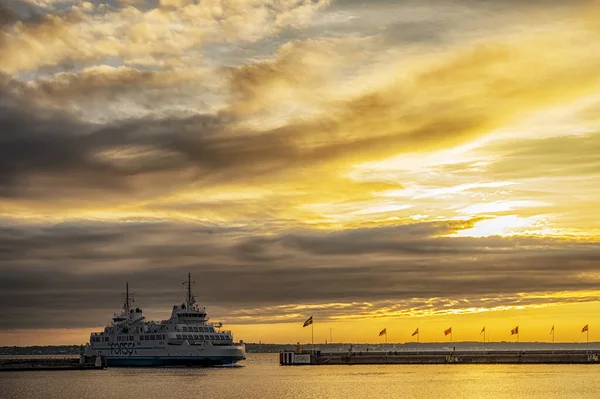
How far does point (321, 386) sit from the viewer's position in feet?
424

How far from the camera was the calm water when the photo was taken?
114 metres

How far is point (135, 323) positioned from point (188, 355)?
2484cm

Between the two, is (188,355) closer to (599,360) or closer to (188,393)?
(188,393)

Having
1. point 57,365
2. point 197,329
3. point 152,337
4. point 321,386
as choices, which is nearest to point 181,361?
point 197,329

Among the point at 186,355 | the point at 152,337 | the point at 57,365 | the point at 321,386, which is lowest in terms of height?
the point at 321,386

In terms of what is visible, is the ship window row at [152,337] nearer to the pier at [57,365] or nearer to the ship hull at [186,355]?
the ship hull at [186,355]

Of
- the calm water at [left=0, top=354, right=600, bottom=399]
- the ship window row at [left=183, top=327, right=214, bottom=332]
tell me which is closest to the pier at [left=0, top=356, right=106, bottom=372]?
the ship window row at [left=183, top=327, right=214, bottom=332]

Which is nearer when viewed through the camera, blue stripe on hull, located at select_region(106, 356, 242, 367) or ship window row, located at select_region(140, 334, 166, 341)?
blue stripe on hull, located at select_region(106, 356, 242, 367)

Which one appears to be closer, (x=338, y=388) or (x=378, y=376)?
(x=338, y=388)

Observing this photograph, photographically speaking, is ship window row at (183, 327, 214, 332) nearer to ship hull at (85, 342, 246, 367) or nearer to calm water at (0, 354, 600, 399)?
ship hull at (85, 342, 246, 367)

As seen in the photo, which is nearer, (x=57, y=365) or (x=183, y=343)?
(x=183, y=343)

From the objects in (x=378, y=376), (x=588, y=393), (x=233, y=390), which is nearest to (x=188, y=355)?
(x=378, y=376)

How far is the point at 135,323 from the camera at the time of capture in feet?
656

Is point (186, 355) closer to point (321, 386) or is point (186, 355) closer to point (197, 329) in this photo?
point (197, 329)
